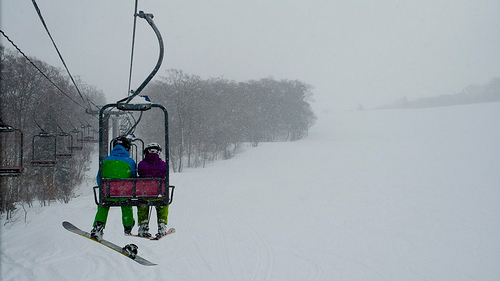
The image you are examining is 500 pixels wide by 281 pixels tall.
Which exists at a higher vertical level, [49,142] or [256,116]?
[256,116]

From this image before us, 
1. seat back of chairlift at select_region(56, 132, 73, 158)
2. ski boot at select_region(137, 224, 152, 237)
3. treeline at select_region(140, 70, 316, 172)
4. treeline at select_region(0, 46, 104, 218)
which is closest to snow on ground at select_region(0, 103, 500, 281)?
seat back of chairlift at select_region(56, 132, 73, 158)

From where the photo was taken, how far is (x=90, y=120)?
151 feet

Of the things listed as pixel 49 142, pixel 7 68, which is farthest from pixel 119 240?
pixel 7 68

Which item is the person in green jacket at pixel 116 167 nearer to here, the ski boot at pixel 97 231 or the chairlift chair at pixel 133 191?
the ski boot at pixel 97 231

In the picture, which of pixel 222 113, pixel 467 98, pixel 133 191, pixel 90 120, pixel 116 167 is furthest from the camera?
pixel 467 98

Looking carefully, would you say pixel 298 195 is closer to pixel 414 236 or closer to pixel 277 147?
pixel 414 236

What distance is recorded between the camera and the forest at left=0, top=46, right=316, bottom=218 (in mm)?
21844

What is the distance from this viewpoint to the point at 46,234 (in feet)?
35.3

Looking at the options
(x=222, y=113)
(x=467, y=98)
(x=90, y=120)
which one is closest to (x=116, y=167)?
(x=222, y=113)

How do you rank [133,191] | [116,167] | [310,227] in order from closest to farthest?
1. [133,191]
2. [116,167]
3. [310,227]

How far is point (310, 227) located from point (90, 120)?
41967 millimetres

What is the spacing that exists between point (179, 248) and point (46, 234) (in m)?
4.72

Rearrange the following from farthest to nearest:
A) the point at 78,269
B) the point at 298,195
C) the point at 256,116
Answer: the point at 256,116
the point at 298,195
the point at 78,269

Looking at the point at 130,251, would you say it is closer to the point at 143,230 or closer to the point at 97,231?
the point at 143,230
